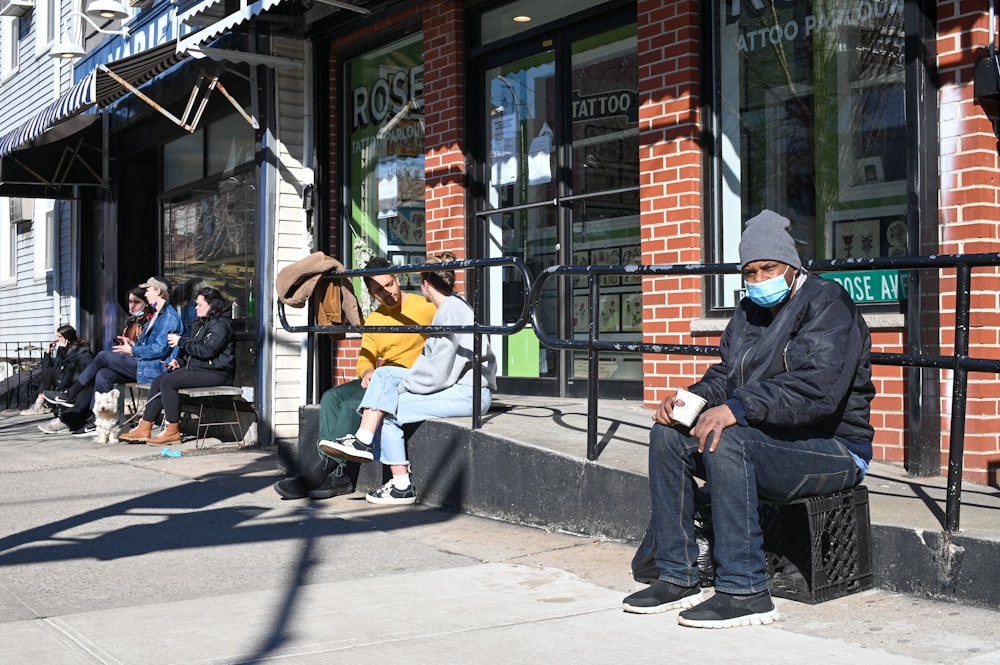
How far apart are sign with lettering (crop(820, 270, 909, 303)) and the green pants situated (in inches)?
119

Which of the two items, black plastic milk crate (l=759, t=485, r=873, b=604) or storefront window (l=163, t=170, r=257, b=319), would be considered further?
storefront window (l=163, t=170, r=257, b=319)

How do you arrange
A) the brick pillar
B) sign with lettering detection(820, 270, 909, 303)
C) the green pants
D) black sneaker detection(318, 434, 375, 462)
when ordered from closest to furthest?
sign with lettering detection(820, 270, 909, 303), black sneaker detection(318, 434, 375, 462), the green pants, the brick pillar

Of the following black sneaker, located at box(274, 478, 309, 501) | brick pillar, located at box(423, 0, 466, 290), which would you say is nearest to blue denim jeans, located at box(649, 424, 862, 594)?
black sneaker, located at box(274, 478, 309, 501)

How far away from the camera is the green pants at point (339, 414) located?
24.0ft

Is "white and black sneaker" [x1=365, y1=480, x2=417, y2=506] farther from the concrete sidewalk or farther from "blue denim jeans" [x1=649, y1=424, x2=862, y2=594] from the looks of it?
"blue denim jeans" [x1=649, y1=424, x2=862, y2=594]

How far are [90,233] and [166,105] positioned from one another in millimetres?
3885

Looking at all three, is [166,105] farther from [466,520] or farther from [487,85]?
[466,520]

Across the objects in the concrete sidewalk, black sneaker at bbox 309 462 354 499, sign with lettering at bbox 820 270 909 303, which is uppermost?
sign with lettering at bbox 820 270 909 303

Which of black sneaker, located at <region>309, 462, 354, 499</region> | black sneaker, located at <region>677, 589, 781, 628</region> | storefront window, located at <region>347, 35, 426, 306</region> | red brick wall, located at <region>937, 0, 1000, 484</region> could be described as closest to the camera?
black sneaker, located at <region>677, 589, 781, 628</region>

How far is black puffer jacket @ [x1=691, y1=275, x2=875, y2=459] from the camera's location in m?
4.18

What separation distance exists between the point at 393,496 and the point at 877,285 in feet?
10.1

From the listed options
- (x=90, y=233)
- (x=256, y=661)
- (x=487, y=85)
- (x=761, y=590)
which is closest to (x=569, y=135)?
(x=487, y=85)

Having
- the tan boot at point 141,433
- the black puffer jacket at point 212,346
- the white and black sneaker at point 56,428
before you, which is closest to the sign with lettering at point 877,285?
the black puffer jacket at point 212,346

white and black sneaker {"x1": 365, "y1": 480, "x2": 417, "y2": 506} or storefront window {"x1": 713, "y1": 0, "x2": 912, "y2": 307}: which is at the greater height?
storefront window {"x1": 713, "y1": 0, "x2": 912, "y2": 307}
